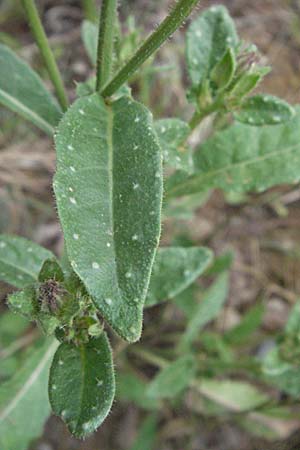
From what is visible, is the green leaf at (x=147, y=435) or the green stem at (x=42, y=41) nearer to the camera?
the green stem at (x=42, y=41)

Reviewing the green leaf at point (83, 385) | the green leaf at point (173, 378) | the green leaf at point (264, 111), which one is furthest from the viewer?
the green leaf at point (173, 378)

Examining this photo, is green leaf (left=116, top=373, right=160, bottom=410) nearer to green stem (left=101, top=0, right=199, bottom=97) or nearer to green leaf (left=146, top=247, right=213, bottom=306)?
green leaf (left=146, top=247, right=213, bottom=306)

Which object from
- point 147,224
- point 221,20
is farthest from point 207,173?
point 147,224

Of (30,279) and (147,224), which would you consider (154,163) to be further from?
(30,279)

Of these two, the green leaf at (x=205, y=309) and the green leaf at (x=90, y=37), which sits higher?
the green leaf at (x=90, y=37)

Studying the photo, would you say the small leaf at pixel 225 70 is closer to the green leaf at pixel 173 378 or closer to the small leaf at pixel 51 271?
the small leaf at pixel 51 271

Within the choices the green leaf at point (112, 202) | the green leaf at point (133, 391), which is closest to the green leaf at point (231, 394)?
the green leaf at point (133, 391)

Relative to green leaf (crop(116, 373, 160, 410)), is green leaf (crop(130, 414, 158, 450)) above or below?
below

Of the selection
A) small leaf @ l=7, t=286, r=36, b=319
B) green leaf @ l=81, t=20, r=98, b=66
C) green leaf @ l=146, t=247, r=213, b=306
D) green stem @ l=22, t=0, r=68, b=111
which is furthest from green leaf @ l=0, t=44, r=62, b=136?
small leaf @ l=7, t=286, r=36, b=319
